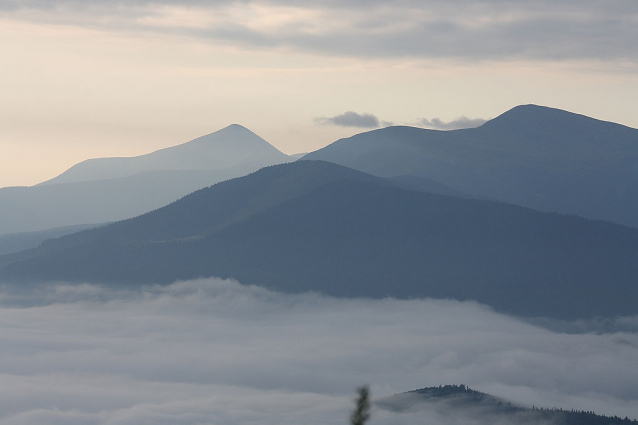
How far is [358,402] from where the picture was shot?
15945mm
